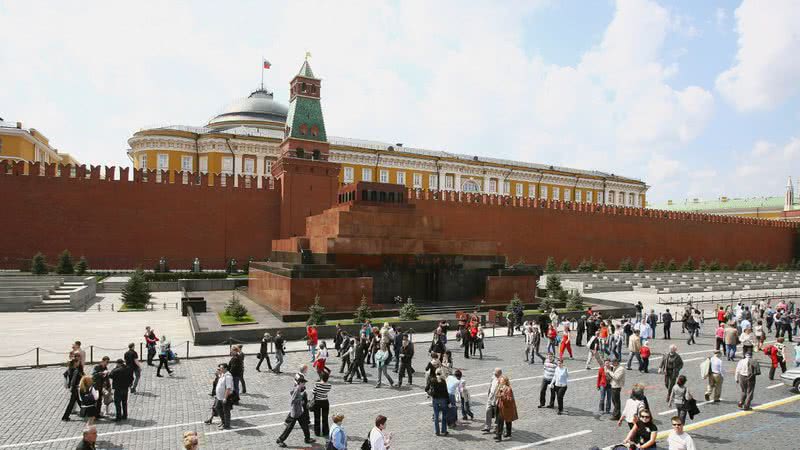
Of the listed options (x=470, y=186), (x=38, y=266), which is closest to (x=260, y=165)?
(x=470, y=186)

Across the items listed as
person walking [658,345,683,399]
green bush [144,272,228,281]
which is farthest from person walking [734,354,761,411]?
green bush [144,272,228,281]

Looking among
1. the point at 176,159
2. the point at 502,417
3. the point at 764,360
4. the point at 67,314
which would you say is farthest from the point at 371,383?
the point at 176,159

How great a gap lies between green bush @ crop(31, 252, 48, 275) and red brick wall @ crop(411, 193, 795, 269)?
64.1ft

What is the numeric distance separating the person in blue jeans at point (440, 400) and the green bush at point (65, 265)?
22.3m

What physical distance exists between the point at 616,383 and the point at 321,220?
604 inches

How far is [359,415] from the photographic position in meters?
8.60

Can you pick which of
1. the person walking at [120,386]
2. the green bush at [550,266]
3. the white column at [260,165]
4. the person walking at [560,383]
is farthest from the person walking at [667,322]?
the white column at [260,165]

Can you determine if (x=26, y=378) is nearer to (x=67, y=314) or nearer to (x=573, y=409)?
(x=67, y=314)

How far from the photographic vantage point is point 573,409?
30.0 ft

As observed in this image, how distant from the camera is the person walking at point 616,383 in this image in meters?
8.38

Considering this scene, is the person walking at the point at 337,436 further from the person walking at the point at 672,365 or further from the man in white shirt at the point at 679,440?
the person walking at the point at 672,365

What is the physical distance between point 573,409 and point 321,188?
24.0 meters

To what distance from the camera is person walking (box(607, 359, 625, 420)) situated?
8375 mm

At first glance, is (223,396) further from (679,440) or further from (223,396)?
(679,440)
